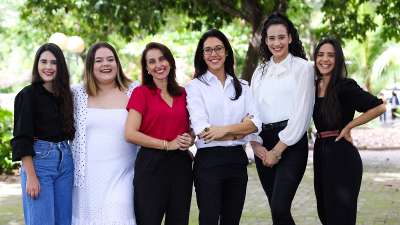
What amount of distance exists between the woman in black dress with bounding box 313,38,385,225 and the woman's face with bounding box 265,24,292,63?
0.37 m

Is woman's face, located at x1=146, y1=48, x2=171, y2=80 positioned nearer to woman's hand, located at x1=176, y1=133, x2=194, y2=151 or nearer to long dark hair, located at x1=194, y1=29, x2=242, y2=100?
long dark hair, located at x1=194, y1=29, x2=242, y2=100

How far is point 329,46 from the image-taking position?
12.7 ft

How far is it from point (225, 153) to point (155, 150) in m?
0.59

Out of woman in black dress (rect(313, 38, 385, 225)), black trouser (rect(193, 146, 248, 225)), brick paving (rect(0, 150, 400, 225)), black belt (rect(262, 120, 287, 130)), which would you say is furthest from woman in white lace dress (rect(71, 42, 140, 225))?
brick paving (rect(0, 150, 400, 225))

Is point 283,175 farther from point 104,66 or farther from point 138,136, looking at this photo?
point 104,66

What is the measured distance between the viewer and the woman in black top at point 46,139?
3.39 meters

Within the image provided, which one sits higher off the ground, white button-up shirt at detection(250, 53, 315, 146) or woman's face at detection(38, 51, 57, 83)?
woman's face at detection(38, 51, 57, 83)

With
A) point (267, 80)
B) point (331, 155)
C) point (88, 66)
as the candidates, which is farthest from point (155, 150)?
point (331, 155)

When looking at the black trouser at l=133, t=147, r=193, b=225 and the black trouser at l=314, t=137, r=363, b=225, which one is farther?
the black trouser at l=314, t=137, r=363, b=225

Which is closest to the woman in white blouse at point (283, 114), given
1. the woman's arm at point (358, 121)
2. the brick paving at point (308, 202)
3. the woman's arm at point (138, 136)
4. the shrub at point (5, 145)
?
the woman's arm at point (358, 121)

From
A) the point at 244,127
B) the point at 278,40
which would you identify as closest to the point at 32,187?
the point at 244,127

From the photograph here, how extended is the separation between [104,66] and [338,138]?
2160mm

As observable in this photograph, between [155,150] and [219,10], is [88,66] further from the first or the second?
[219,10]

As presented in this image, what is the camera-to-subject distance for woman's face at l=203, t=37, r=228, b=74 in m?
3.66
